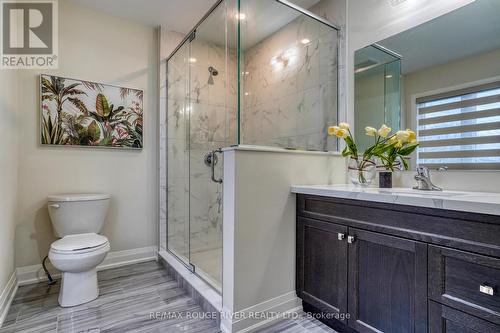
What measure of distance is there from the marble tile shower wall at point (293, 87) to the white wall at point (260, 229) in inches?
14.0

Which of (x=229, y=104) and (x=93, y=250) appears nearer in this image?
(x=93, y=250)

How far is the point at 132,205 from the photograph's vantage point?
2.64 metres

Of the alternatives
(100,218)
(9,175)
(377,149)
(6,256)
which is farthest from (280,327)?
(9,175)

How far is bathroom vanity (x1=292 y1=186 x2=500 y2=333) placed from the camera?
0.95 meters

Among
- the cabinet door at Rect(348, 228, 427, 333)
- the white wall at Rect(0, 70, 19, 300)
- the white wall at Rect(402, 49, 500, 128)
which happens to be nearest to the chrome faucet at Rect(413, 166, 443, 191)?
the white wall at Rect(402, 49, 500, 128)

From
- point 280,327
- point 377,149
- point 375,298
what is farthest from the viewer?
point 377,149

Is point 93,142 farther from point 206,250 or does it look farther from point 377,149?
point 377,149

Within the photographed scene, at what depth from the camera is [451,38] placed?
4.98 feet

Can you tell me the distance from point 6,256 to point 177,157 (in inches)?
57.7

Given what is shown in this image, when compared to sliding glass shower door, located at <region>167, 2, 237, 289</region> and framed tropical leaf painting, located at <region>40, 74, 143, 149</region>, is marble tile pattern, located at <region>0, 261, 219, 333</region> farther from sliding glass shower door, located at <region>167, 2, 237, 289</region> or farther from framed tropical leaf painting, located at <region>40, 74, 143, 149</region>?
framed tropical leaf painting, located at <region>40, 74, 143, 149</region>

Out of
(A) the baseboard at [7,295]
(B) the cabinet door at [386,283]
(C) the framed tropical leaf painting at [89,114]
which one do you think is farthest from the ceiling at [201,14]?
(A) the baseboard at [7,295]

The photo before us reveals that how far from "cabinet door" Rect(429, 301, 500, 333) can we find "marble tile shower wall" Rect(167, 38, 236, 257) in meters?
1.61

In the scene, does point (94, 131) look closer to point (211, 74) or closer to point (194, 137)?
point (194, 137)
